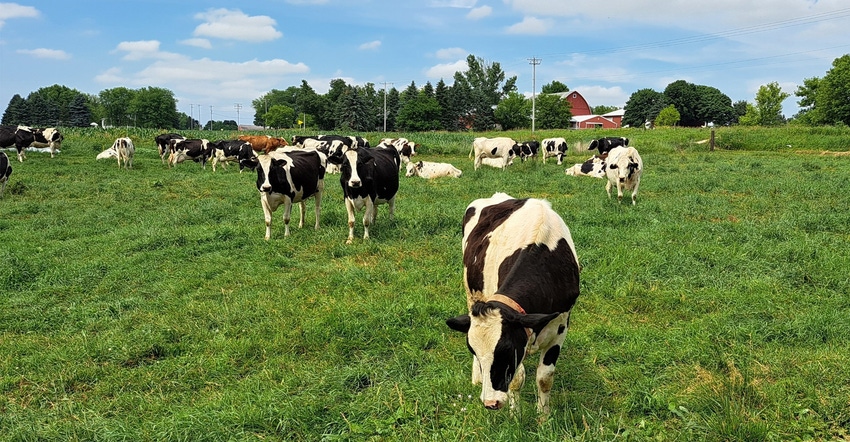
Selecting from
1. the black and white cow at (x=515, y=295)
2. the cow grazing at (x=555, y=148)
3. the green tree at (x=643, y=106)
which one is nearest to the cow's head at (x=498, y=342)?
the black and white cow at (x=515, y=295)

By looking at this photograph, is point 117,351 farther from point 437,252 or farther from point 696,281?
point 696,281

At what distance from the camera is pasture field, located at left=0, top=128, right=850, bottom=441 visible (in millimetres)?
3680

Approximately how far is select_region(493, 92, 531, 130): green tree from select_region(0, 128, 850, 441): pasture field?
241 ft

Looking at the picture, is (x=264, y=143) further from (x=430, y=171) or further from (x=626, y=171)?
(x=626, y=171)

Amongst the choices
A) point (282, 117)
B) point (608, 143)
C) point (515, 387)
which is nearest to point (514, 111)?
point (608, 143)

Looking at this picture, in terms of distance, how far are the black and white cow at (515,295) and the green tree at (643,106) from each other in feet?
325

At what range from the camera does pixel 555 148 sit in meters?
30.0

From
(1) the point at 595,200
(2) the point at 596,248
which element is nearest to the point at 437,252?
(2) the point at 596,248

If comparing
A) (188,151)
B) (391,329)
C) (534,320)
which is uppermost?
(188,151)

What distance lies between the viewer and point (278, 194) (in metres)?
10.1

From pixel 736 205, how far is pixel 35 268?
13807mm

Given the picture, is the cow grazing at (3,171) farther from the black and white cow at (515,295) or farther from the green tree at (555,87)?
the green tree at (555,87)

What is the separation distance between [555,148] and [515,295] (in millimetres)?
28040

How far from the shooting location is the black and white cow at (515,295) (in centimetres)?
300
